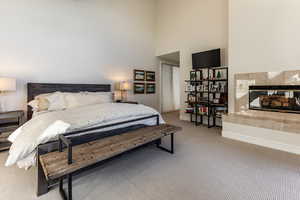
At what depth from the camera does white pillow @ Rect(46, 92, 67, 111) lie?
2776 mm

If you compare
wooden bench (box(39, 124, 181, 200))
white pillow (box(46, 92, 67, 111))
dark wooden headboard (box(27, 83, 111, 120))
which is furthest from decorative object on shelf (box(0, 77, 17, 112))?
wooden bench (box(39, 124, 181, 200))

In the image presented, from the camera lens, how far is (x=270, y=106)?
294 cm

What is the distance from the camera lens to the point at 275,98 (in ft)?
9.38

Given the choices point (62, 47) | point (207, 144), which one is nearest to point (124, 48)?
point (62, 47)

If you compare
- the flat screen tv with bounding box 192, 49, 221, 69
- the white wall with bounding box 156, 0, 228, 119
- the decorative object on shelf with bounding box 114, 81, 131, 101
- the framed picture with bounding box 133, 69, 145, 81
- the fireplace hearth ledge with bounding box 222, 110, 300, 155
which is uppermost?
the white wall with bounding box 156, 0, 228, 119

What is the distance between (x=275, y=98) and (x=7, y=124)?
5.23 metres

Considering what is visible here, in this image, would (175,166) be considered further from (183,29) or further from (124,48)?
(183,29)

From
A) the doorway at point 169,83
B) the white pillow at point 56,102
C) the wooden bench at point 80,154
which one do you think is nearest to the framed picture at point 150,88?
the doorway at point 169,83

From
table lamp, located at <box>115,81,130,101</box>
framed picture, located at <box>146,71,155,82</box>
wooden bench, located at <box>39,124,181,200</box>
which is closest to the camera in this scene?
wooden bench, located at <box>39,124,181,200</box>

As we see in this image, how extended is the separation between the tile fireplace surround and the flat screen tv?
28.7 inches

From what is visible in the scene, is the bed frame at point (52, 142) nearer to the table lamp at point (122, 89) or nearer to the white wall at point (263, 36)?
the table lamp at point (122, 89)

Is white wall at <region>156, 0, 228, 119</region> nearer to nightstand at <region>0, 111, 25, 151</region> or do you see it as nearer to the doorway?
the doorway

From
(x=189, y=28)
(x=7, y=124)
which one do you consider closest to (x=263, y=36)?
(x=189, y=28)

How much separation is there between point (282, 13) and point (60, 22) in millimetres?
4828
